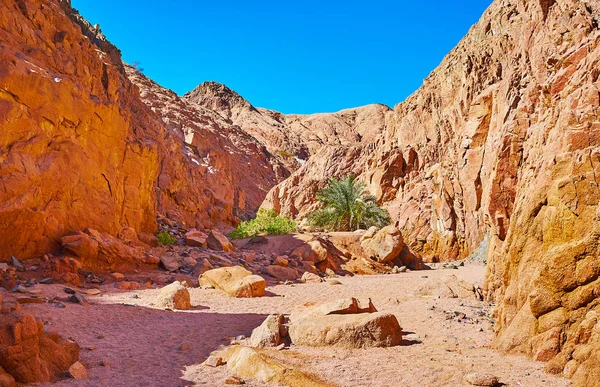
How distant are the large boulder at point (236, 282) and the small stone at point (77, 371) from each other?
6.20 meters

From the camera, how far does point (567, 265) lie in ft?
15.9

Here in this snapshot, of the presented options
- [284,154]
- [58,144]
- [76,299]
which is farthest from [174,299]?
[284,154]

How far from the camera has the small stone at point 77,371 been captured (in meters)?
4.68

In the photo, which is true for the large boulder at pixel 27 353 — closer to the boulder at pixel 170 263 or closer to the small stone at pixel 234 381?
the small stone at pixel 234 381

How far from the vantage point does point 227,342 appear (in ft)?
22.4

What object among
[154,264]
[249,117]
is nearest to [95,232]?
[154,264]

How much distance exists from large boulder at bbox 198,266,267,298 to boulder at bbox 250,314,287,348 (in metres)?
4.20

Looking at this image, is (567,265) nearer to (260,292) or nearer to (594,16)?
(260,292)

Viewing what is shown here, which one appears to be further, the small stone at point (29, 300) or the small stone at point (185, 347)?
the small stone at point (29, 300)

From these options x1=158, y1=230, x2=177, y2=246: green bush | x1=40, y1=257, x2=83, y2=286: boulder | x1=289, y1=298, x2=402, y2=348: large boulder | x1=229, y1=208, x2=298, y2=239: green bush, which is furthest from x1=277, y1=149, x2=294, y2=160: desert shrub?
x1=289, y1=298, x2=402, y2=348: large boulder

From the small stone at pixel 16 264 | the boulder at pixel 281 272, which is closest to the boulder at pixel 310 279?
the boulder at pixel 281 272

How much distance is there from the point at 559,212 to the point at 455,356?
2.19 metres

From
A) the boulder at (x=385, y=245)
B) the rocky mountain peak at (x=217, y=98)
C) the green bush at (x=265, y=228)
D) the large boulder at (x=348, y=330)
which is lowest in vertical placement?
the large boulder at (x=348, y=330)

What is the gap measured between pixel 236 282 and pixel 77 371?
6.66 meters
